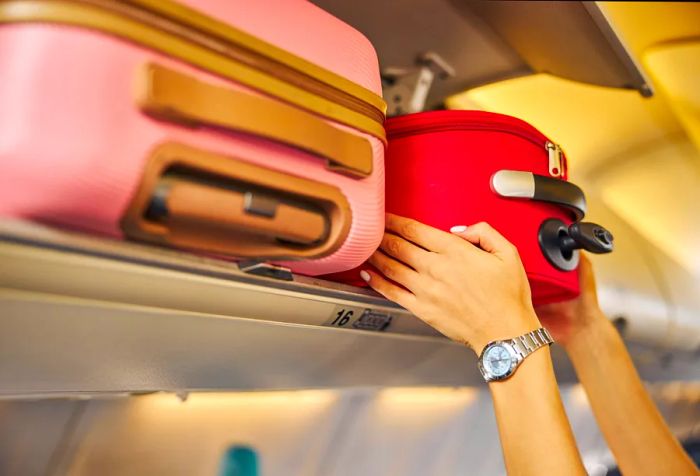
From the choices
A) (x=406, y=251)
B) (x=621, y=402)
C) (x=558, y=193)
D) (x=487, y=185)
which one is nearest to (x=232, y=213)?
(x=406, y=251)

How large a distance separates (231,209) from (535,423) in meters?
0.67

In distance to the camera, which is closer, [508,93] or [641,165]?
[508,93]

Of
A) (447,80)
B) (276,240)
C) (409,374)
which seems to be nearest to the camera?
(276,240)

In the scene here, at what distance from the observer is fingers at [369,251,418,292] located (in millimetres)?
994

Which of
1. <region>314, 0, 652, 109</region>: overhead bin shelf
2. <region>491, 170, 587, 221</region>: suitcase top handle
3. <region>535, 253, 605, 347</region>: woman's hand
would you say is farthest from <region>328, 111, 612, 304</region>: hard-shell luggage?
<region>535, 253, 605, 347</region>: woman's hand

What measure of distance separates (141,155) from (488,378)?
0.72 m

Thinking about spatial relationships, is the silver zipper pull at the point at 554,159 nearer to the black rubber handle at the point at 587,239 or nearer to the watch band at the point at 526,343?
the black rubber handle at the point at 587,239

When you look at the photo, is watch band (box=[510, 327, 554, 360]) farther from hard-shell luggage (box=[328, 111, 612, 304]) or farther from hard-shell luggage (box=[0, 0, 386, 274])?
hard-shell luggage (box=[0, 0, 386, 274])

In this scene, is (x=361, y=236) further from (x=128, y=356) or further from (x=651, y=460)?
(x=651, y=460)

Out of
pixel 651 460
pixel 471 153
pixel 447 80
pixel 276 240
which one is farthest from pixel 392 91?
pixel 651 460

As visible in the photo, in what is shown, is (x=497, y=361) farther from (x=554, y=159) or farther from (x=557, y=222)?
(x=554, y=159)

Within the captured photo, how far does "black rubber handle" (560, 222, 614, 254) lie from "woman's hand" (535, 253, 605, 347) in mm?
568

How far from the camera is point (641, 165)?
3482mm

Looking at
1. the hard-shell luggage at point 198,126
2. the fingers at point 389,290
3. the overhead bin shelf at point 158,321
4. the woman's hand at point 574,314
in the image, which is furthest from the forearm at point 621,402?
the hard-shell luggage at point 198,126
